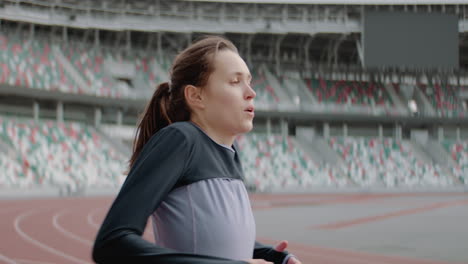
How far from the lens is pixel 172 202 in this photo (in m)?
1.47

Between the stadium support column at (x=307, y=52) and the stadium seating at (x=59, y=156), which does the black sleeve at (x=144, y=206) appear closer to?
the stadium seating at (x=59, y=156)

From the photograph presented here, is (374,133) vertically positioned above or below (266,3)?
below

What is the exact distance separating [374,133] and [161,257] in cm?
4923

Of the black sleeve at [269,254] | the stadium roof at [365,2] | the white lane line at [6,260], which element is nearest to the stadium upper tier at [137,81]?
the stadium roof at [365,2]

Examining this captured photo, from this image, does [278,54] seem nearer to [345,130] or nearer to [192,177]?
[345,130]

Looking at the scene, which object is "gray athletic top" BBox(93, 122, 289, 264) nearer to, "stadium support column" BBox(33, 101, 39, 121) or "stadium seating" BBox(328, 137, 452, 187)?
"stadium support column" BBox(33, 101, 39, 121)

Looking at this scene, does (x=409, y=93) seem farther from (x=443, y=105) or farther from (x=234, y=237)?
(x=234, y=237)

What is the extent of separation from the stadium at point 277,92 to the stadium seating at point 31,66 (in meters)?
0.10

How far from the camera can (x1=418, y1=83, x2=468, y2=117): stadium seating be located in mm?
48719

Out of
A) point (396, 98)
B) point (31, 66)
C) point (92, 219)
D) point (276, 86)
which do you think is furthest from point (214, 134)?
point (396, 98)

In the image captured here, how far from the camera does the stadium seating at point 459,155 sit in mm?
41844

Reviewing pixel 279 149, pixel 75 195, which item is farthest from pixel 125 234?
pixel 279 149


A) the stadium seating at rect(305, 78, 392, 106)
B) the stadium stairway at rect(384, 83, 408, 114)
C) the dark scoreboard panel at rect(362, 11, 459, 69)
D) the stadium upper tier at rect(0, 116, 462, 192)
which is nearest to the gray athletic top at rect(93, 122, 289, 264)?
the stadium upper tier at rect(0, 116, 462, 192)

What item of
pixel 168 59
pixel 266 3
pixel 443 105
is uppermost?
pixel 266 3
